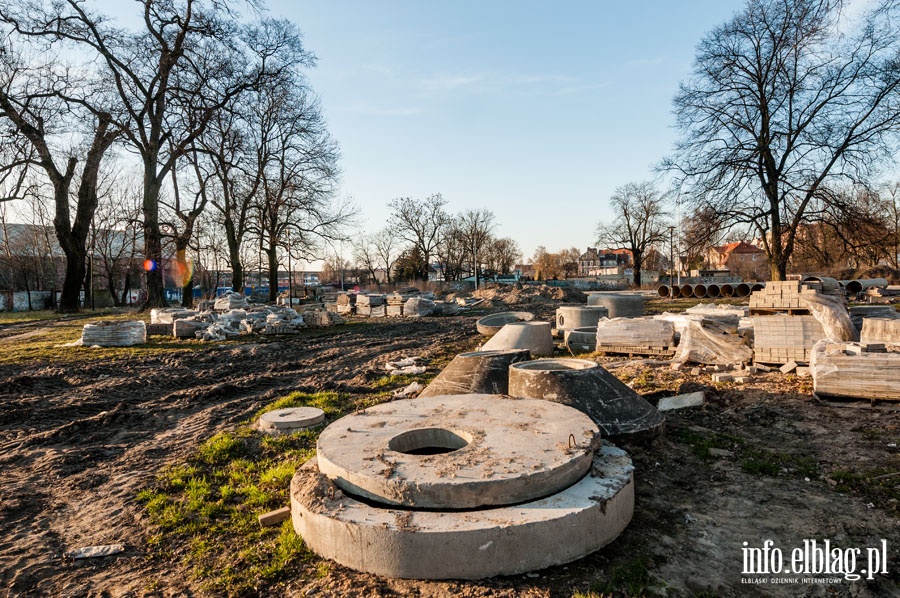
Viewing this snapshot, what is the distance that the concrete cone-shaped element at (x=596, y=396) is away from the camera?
4.95 meters

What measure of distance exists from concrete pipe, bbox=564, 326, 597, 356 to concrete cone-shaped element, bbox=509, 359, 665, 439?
19.8ft

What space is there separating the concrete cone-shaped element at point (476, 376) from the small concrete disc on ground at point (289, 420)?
1.30 m

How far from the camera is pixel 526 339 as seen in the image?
35.7ft

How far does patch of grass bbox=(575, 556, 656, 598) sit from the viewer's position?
2.75 metres

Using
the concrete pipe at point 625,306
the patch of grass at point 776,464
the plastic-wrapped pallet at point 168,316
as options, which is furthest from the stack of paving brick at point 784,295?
the plastic-wrapped pallet at point 168,316

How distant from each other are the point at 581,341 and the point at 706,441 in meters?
6.55

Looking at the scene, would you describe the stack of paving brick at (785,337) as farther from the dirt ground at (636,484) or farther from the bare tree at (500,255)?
the bare tree at (500,255)

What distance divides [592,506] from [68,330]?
19.5 m

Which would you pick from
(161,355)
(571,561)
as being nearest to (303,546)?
(571,561)

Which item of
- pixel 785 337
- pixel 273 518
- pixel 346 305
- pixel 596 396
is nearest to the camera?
pixel 273 518

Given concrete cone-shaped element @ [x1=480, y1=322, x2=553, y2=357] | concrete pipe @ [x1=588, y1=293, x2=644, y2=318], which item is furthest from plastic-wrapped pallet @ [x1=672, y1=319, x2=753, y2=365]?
concrete pipe @ [x1=588, y1=293, x2=644, y2=318]

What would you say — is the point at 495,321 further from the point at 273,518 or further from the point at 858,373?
the point at 273,518

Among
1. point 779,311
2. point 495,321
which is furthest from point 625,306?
point 779,311

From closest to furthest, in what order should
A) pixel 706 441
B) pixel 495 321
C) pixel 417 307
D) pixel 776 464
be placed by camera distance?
pixel 776 464
pixel 706 441
pixel 495 321
pixel 417 307
